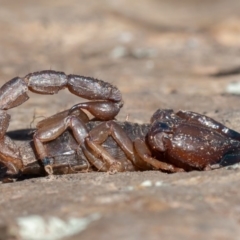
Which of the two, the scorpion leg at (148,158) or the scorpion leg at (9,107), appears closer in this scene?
the scorpion leg at (148,158)

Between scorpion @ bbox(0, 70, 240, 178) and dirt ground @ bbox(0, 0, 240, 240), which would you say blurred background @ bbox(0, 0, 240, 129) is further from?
scorpion @ bbox(0, 70, 240, 178)

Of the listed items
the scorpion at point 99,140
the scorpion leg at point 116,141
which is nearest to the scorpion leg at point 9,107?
the scorpion at point 99,140

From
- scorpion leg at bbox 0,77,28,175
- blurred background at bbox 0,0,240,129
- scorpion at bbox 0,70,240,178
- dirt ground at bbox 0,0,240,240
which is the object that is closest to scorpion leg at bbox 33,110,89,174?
scorpion at bbox 0,70,240,178

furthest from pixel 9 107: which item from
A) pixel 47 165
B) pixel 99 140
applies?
pixel 99 140

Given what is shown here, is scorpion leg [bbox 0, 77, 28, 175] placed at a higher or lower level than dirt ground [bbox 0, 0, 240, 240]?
higher

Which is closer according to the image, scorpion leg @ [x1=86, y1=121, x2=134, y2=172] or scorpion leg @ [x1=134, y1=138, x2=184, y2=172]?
scorpion leg @ [x1=134, y1=138, x2=184, y2=172]

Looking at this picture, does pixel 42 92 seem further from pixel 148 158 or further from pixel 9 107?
pixel 148 158

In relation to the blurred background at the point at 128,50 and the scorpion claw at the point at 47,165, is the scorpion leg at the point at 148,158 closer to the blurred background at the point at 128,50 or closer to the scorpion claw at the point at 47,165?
the scorpion claw at the point at 47,165

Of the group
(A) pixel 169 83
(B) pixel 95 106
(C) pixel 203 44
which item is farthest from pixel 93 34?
(B) pixel 95 106
